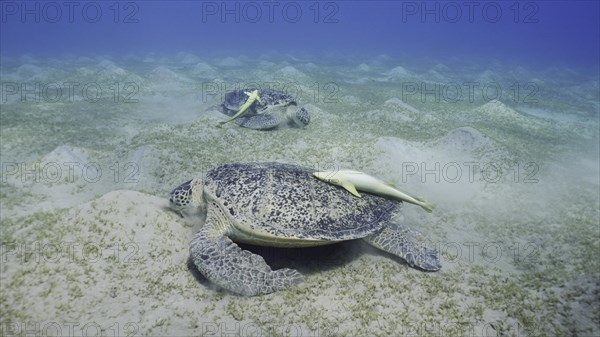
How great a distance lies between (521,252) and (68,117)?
16.5 metres

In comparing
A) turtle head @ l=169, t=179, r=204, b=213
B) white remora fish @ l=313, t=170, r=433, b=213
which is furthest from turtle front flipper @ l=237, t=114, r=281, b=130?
white remora fish @ l=313, t=170, r=433, b=213

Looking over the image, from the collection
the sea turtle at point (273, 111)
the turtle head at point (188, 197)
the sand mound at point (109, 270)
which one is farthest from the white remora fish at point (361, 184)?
the sea turtle at point (273, 111)

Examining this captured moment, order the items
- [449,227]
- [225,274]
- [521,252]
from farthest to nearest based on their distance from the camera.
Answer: [449,227]
[521,252]
[225,274]

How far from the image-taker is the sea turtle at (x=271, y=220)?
449 cm

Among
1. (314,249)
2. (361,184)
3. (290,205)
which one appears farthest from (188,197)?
(361,184)

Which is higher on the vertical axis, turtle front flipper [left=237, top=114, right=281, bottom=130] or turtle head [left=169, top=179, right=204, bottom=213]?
turtle front flipper [left=237, top=114, right=281, bottom=130]

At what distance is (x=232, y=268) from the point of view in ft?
14.5

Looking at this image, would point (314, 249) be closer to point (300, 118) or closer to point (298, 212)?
point (298, 212)

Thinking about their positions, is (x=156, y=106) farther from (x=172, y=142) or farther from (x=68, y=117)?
(x=172, y=142)

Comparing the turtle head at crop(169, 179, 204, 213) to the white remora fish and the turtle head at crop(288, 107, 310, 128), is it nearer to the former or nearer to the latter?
the white remora fish

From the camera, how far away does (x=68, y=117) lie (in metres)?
13.6

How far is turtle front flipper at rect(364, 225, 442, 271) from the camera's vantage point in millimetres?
5121

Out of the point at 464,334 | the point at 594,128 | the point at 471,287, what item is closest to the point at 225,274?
the point at 464,334

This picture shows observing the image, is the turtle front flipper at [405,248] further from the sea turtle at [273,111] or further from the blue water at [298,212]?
the sea turtle at [273,111]
